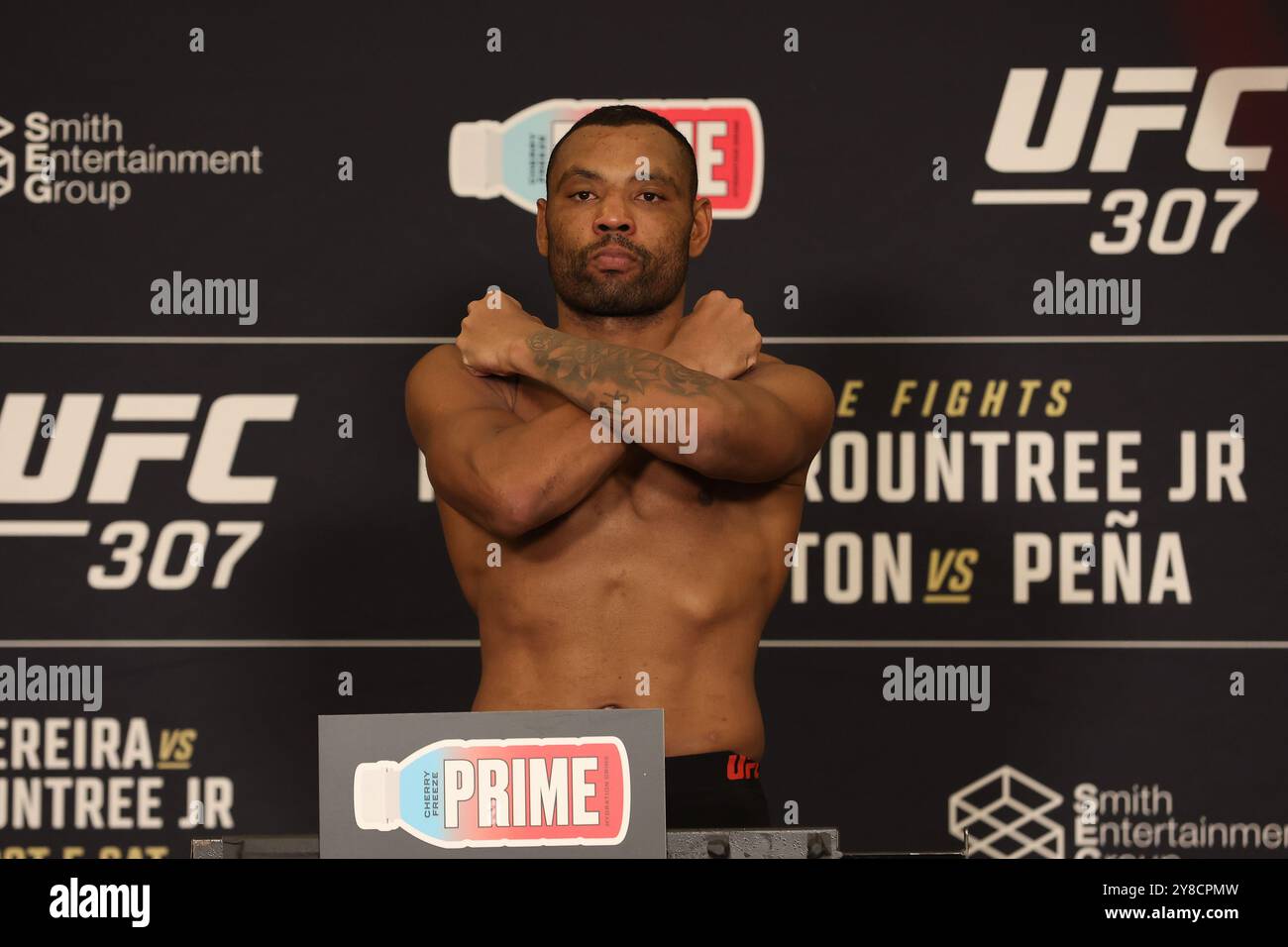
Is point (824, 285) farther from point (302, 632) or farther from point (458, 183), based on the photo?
point (302, 632)

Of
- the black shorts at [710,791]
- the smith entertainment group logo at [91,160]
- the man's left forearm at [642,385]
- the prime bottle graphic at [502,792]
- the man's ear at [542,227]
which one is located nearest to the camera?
the prime bottle graphic at [502,792]

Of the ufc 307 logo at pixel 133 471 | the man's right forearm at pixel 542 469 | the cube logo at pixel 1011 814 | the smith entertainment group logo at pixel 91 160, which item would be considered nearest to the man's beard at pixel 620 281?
the man's right forearm at pixel 542 469

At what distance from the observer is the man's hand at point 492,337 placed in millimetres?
2588

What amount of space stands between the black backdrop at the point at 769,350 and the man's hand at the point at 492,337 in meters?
1.16

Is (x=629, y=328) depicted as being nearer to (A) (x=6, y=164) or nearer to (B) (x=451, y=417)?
(B) (x=451, y=417)

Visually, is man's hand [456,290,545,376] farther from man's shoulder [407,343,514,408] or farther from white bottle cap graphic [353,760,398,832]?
white bottle cap graphic [353,760,398,832]

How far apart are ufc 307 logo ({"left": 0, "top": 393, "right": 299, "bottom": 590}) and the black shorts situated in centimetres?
163

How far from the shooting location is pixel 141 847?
3.79 metres

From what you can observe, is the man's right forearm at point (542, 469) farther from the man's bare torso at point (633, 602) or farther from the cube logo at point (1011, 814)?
the cube logo at point (1011, 814)

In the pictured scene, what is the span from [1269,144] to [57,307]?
2877mm

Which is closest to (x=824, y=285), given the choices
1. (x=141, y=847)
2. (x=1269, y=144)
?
(x=1269, y=144)

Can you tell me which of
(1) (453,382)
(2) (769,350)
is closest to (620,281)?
(1) (453,382)
